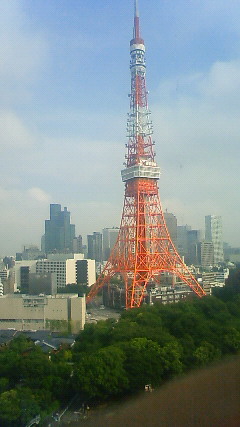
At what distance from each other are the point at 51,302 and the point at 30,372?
4.69m

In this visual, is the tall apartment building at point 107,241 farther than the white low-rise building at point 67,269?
No

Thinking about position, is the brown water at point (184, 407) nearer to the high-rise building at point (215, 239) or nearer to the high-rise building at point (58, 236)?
the high-rise building at point (215, 239)

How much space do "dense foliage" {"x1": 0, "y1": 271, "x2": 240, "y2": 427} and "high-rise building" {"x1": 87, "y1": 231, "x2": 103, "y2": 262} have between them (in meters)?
13.2

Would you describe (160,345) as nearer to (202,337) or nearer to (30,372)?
(202,337)

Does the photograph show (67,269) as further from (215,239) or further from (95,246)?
(215,239)

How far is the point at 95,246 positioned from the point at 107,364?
15.4 meters

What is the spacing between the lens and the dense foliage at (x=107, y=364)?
10.7 feet

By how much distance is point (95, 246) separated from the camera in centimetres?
1912

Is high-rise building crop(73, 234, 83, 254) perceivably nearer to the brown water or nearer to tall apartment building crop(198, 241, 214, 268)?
tall apartment building crop(198, 241, 214, 268)

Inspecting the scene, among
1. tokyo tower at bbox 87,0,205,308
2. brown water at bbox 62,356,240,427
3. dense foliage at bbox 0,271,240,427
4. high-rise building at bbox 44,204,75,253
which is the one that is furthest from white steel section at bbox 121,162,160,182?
brown water at bbox 62,356,240,427

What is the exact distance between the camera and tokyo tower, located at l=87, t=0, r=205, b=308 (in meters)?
10.0

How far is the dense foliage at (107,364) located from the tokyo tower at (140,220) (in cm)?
465

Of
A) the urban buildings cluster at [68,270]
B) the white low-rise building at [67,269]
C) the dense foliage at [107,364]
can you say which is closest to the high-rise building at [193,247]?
the urban buildings cluster at [68,270]

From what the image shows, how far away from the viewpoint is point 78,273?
1614 cm
